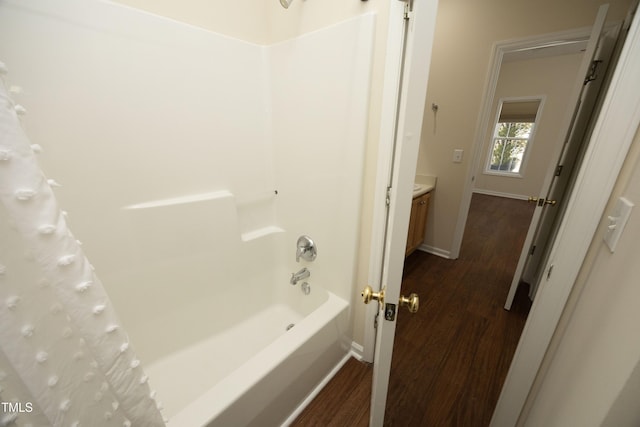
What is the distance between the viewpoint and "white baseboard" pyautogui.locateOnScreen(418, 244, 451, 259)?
2.55m

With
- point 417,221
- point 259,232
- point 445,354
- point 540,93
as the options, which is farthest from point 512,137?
point 259,232

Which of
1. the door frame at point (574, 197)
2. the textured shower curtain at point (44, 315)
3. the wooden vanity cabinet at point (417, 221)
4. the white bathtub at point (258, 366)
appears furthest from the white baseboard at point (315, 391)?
the wooden vanity cabinet at point (417, 221)

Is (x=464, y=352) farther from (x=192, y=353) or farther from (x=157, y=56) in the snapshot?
(x=157, y=56)

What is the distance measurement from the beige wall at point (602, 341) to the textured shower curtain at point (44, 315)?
89 cm

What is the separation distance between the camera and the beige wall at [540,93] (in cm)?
404

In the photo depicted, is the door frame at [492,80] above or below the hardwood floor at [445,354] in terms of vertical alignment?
above

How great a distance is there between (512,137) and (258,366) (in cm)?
665

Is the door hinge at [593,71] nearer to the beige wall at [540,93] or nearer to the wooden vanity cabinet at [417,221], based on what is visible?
the wooden vanity cabinet at [417,221]

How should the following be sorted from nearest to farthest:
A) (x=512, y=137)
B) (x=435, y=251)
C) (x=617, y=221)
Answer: (x=617, y=221), (x=435, y=251), (x=512, y=137)

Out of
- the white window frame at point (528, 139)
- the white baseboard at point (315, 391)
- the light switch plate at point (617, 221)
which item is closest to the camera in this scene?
the light switch plate at point (617, 221)

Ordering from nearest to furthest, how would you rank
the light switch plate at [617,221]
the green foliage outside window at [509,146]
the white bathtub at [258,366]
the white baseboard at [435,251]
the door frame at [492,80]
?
the light switch plate at [617,221], the white bathtub at [258,366], the door frame at [492,80], the white baseboard at [435,251], the green foliage outside window at [509,146]

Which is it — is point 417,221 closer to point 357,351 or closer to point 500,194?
point 357,351

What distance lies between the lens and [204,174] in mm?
1322

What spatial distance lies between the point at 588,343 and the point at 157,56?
182 cm
